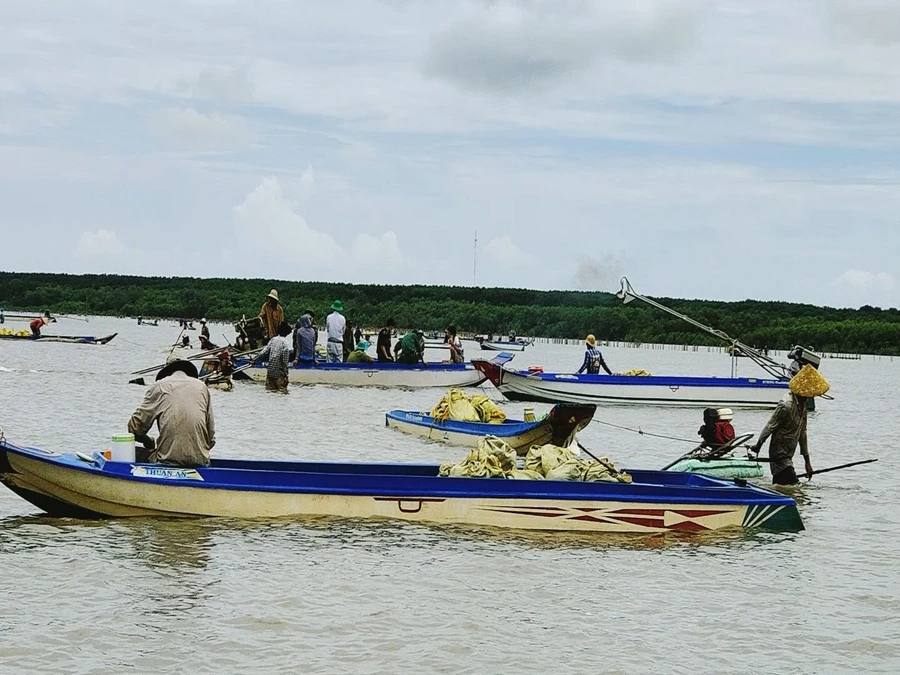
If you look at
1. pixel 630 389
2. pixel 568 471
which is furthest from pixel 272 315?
pixel 568 471

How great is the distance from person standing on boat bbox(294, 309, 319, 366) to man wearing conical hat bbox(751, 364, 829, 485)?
17.6 metres

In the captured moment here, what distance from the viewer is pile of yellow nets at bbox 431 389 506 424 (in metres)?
21.4

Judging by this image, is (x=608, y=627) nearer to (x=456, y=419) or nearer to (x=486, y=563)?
(x=486, y=563)

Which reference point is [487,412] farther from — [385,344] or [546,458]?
[385,344]

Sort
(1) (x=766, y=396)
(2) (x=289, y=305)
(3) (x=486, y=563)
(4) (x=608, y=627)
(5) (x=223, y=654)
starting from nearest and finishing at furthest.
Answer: (5) (x=223, y=654), (4) (x=608, y=627), (3) (x=486, y=563), (1) (x=766, y=396), (2) (x=289, y=305)

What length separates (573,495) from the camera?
1276 centimetres

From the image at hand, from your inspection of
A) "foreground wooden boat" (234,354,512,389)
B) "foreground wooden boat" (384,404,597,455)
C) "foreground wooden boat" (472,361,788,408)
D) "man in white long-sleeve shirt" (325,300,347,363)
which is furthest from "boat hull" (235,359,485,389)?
"foreground wooden boat" (384,404,597,455)

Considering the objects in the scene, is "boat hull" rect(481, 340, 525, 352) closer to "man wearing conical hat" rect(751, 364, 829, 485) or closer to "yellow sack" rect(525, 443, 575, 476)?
"man wearing conical hat" rect(751, 364, 829, 485)

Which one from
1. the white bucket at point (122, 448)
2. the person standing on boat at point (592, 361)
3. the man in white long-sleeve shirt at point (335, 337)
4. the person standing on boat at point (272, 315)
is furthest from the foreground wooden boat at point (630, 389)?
the white bucket at point (122, 448)

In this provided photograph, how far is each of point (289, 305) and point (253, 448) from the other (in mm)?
129919

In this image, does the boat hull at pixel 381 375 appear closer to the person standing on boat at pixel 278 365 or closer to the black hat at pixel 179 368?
the person standing on boat at pixel 278 365

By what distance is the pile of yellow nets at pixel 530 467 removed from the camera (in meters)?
13.4

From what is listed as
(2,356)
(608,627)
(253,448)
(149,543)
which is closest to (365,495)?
(149,543)

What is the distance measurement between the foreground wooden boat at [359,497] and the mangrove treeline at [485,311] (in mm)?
103993
